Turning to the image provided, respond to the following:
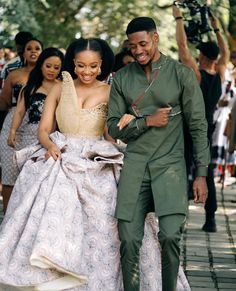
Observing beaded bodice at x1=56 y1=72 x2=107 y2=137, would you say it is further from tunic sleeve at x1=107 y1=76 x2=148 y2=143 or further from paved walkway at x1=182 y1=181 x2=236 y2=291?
paved walkway at x1=182 y1=181 x2=236 y2=291

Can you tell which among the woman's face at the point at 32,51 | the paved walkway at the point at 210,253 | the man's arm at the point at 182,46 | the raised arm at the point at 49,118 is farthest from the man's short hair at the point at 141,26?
the woman's face at the point at 32,51

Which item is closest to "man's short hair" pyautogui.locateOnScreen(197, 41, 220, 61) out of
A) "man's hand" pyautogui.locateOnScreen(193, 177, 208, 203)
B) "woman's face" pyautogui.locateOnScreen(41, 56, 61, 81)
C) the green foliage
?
"woman's face" pyautogui.locateOnScreen(41, 56, 61, 81)

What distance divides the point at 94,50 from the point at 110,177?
36.0 inches

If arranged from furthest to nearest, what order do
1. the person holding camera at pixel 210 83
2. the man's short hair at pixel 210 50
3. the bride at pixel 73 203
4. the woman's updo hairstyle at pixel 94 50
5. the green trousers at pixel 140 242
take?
the man's short hair at pixel 210 50 < the person holding camera at pixel 210 83 < the woman's updo hairstyle at pixel 94 50 < the bride at pixel 73 203 < the green trousers at pixel 140 242

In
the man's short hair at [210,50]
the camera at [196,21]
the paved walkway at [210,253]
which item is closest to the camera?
the paved walkway at [210,253]

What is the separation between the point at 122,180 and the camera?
670 centimetres

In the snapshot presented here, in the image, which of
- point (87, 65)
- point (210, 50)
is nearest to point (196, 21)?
point (210, 50)

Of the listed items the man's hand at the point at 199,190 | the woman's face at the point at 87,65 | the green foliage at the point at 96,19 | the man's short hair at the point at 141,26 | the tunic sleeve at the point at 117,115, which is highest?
the man's short hair at the point at 141,26

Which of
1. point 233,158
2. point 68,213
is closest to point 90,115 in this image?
point 68,213

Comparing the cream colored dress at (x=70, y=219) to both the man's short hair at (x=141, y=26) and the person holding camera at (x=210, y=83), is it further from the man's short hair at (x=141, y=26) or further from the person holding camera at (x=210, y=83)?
the person holding camera at (x=210, y=83)

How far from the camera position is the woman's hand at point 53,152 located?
22.8ft

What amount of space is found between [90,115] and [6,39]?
41.9ft

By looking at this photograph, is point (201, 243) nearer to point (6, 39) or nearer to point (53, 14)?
point (6, 39)

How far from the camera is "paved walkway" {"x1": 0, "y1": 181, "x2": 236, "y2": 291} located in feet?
27.3
